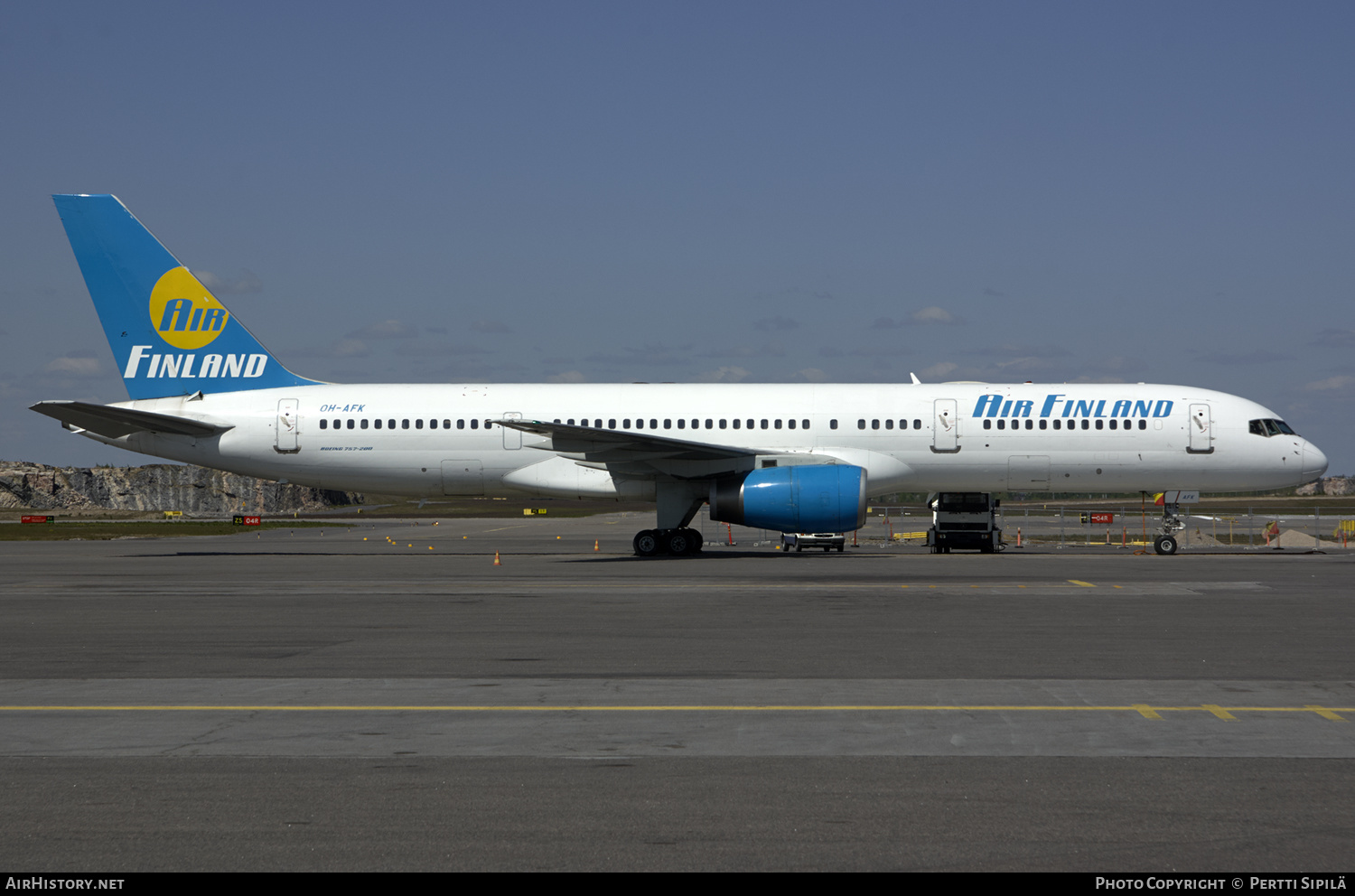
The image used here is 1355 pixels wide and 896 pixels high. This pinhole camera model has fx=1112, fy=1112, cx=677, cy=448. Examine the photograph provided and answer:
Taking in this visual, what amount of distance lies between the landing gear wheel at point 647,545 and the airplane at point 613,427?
68 mm

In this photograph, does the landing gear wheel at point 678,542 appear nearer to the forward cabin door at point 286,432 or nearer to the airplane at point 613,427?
the airplane at point 613,427

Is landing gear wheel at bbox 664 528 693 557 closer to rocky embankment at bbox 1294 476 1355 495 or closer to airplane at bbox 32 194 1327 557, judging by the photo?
airplane at bbox 32 194 1327 557

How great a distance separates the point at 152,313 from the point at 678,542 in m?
14.8

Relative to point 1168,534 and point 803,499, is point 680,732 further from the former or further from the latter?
point 1168,534

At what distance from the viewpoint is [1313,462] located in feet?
91.6

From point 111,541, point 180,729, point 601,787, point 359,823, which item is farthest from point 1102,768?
point 111,541

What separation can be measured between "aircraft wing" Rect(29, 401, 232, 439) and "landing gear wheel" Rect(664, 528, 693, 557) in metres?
11.5

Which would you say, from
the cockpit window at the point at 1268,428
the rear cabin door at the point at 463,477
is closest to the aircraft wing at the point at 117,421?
the rear cabin door at the point at 463,477

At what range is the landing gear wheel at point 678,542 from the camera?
2731 centimetres

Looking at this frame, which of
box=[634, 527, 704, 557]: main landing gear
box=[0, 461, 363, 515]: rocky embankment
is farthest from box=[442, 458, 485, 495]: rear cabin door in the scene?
box=[0, 461, 363, 515]: rocky embankment

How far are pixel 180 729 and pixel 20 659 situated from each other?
4377mm

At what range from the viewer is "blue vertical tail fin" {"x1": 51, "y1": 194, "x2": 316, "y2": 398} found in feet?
92.6

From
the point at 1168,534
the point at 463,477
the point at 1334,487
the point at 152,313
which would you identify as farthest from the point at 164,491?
the point at 1334,487

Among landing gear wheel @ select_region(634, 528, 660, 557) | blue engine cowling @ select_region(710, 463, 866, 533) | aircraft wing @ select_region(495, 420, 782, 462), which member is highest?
aircraft wing @ select_region(495, 420, 782, 462)
